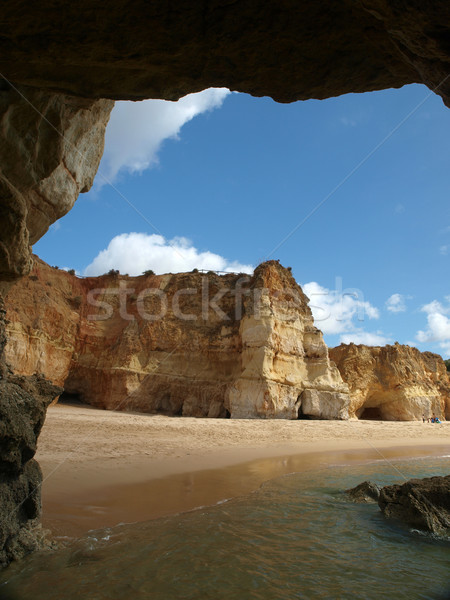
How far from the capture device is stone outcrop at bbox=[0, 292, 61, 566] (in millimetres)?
3691

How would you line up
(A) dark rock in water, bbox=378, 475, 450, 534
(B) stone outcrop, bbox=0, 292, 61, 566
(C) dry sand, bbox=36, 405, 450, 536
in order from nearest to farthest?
(B) stone outcrop, bbox=0, 292, 61, 566 < (A) dark rock in water, bbox=378, 475, 450, 534 < (C) dry sand, bbox=36, 405, 450, 536

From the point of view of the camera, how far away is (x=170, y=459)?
31.3 feet

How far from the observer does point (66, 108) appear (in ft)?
19.4

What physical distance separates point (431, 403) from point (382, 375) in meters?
4.57

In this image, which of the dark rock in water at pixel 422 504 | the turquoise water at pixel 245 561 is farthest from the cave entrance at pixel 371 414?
the turquoise water at pixel 245 561

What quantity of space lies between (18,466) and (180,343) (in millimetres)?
22244

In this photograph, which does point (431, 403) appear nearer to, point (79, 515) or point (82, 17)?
point (79, 515)

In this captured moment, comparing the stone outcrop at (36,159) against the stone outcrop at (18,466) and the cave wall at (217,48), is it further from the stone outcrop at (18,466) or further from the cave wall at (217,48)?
the stone outcrop at (18,466)

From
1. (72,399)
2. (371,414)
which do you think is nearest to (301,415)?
(371,414)

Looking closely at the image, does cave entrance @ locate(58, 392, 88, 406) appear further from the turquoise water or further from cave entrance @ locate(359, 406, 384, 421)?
cave entrance @ locate(359, 406, 384, 421)

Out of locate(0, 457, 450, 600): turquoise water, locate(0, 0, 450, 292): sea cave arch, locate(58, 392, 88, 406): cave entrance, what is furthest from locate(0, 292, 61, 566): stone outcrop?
locate(58, 392, 88, 406): cave entrance

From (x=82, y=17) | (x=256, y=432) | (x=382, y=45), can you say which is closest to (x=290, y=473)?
(x=256, y=432)

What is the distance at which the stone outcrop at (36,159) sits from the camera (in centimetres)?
513

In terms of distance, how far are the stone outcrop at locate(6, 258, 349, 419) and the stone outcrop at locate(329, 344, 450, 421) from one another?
23.3 feet
